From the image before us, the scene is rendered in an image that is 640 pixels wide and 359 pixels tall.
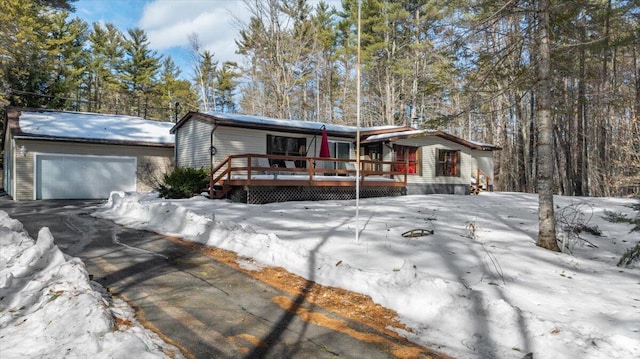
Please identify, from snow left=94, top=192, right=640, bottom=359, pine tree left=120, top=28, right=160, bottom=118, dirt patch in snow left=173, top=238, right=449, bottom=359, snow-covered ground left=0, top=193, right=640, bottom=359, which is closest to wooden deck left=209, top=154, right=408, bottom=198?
snow left=94, top=192, right=640, bottom=359

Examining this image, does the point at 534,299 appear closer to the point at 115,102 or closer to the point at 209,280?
the point at 209,280

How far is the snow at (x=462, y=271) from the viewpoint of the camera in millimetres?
3383

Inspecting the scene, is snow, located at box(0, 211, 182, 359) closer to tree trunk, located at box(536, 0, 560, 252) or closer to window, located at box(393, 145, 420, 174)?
tree trunk, located at box(536, 0, 560, 252)

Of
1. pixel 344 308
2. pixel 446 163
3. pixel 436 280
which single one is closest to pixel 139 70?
pixel 446 163

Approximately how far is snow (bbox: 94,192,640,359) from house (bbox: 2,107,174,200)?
8.57m

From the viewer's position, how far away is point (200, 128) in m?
15.8

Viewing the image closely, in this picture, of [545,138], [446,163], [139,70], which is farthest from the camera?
[139,70]

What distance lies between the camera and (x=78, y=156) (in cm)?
1698

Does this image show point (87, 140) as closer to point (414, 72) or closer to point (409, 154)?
point (409, 154)

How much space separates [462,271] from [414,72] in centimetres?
2236

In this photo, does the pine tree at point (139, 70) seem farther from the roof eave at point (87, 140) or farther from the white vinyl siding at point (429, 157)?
the white vinyl siding at point (429, 157)

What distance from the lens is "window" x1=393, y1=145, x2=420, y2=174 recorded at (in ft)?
59.2

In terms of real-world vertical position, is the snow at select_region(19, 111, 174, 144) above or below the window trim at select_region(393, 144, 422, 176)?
above

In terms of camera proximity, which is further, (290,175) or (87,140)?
(87,140)
